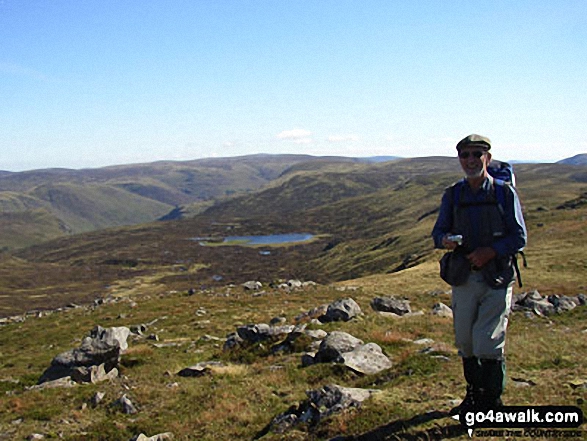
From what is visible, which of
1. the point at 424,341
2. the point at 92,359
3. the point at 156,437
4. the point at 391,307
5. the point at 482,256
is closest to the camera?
the point at 482,256

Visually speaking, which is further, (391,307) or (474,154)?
(391,307)

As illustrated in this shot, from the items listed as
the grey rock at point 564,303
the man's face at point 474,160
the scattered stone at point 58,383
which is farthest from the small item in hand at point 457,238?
the grey rock at point 564,303

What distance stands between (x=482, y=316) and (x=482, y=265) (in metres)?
0.88

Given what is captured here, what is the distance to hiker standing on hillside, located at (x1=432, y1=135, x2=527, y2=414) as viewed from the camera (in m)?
7.61

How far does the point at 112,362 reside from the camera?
18.4 m

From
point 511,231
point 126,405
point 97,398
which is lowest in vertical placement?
point 97,398

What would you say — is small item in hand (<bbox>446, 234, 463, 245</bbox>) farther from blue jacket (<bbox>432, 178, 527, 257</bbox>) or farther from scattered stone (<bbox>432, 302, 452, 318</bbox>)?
scattered stone (<bbox>432, 302, 452, 318</bbox>)

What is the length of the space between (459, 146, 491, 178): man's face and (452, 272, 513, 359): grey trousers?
1.76 m

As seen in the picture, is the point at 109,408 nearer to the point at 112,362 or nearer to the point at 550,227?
the point at 112,362

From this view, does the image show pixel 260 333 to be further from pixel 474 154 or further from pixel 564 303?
pixel 564 303

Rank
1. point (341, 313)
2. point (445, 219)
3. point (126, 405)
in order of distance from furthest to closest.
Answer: point (341, 313) < point (126, 405) < point (445, 219)

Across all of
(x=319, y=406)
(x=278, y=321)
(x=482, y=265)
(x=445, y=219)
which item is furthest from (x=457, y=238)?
(x=278, y=321)

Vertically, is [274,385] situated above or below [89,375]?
above

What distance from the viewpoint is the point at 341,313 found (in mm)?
22766
